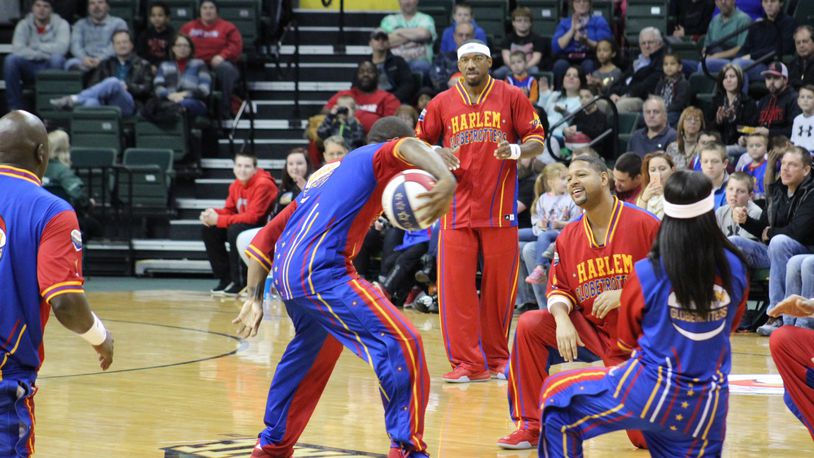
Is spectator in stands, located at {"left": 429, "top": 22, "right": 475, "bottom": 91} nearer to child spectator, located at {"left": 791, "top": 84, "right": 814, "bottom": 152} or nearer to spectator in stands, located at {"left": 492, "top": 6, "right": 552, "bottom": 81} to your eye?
spectator in stands, located at {"left": 492, "top": 6, "right": 552, "bottom": 81}

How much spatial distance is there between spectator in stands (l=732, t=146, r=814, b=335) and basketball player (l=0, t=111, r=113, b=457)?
6669 mm

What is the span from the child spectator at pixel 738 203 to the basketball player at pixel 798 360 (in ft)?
15.6

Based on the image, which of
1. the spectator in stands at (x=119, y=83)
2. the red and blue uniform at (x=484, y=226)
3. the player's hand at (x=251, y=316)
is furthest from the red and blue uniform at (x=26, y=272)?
the spectator in stands at (x=119, y=83)

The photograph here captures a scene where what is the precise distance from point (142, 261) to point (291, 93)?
3398 millimetres

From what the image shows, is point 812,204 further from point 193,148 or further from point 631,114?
point 193,148

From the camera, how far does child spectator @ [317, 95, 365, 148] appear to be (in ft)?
42.3

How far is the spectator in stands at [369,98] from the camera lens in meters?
13.8

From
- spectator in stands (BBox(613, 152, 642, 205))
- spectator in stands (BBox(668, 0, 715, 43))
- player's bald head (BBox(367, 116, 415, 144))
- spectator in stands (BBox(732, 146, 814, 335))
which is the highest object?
spectator in stands (BBox(668, 0, 715, 43))

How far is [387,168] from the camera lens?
4.83m

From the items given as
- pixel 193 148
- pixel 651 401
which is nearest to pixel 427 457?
pixel 651 401

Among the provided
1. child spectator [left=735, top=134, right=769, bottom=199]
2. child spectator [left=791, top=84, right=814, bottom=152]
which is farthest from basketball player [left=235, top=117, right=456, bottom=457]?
child spectator [left=791, top=84, right=814, bottom=152]

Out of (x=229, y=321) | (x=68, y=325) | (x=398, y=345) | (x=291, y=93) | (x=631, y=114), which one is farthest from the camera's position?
(x=291, y=93)

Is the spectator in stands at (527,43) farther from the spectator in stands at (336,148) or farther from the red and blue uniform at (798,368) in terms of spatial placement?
the red and blue uniform at (798,368)

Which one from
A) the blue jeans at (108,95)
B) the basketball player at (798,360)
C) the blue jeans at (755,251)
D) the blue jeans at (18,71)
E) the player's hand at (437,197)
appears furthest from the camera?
the blue jeans at (18,71)
